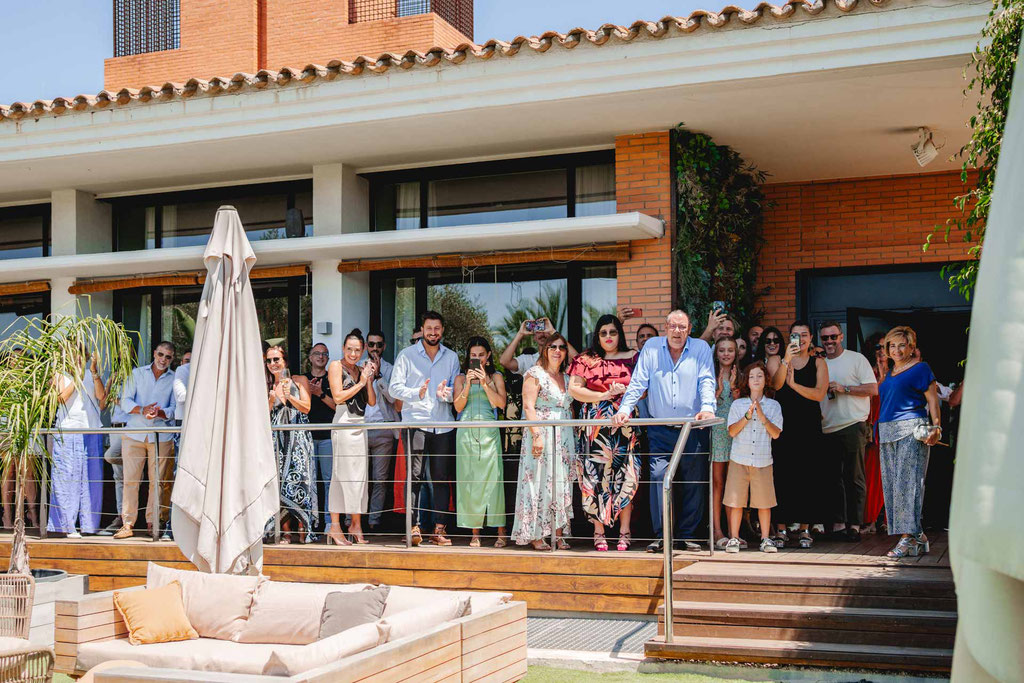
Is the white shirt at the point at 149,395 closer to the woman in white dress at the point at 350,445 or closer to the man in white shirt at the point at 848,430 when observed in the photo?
the woman in white dress at the point at 350,445

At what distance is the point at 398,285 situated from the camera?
11703mm

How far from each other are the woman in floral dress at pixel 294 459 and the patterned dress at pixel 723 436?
135 inches

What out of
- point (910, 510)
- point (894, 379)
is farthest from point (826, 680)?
point (894, 379)

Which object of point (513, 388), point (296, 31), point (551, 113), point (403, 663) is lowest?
point (403, 663)

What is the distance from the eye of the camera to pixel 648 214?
10180 mm

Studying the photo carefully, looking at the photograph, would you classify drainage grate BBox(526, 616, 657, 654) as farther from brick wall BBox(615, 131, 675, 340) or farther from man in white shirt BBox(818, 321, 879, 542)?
brick wall BBox(615, 131, 675, 340)

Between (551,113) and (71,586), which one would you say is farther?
(551,113)

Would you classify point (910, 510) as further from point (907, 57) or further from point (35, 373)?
point (35, 373)

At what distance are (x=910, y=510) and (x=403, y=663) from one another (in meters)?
4.24

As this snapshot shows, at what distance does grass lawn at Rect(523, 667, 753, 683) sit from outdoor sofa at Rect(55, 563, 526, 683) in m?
0.38

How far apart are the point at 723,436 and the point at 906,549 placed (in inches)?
61.3

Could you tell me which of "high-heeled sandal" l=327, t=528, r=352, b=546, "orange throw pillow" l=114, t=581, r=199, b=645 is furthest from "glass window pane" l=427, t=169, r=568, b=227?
"orange throw pillow" l=114, t=581, r=199, b=645

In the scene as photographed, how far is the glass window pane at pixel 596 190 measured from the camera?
422 inches

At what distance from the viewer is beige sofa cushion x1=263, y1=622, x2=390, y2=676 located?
4.75 metres
